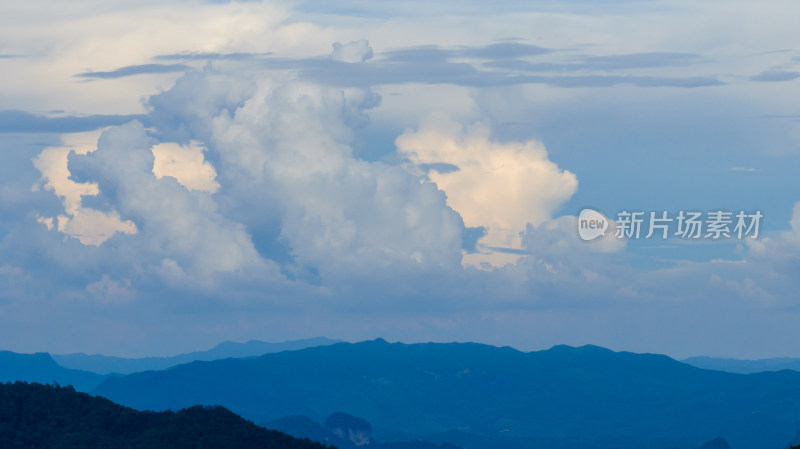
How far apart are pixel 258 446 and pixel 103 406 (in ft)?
98.2

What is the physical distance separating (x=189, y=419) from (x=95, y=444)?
1749cm

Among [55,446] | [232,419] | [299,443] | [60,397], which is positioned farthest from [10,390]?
[299,443]

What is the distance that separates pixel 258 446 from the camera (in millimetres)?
165750

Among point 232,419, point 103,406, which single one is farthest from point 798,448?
point 103,406

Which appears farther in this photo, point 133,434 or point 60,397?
point 60,397

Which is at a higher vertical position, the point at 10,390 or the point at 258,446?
the point at 10,390

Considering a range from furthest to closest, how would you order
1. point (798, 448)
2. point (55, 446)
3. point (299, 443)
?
point (299, 443) < point (55, 446) < point (798, 448)

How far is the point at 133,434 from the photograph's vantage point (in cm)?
16450

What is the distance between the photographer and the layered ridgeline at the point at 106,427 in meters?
160

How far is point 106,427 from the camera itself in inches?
6516

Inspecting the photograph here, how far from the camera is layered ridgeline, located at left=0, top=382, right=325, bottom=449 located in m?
160

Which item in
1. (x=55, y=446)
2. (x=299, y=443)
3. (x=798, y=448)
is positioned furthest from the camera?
(x=299, y=443)

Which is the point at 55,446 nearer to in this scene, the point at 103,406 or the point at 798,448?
the point at 103,406

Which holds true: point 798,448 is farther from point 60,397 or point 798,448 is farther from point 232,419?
point 60,397
